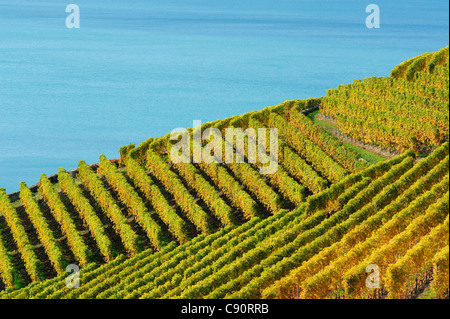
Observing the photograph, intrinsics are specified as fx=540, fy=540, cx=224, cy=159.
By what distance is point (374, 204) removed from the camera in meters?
34.8

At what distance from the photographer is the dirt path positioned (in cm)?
4684

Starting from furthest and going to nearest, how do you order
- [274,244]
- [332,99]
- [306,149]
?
1. [332,99]
2. [306,149]
3. [274,244]

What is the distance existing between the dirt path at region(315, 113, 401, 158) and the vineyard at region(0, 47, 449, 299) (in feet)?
1.57

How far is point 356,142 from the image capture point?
50.3 meters

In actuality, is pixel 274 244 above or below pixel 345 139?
below

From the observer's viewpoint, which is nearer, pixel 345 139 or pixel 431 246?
pixel 431 246

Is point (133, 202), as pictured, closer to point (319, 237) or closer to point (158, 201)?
point (158, 201)

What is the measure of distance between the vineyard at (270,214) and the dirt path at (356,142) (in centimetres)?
48

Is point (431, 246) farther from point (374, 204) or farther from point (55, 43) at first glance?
point (55, 43)

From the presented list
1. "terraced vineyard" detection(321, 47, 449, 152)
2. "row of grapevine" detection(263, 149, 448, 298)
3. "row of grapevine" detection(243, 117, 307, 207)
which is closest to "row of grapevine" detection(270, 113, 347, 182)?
"row of grapevine" detection(243, 117, 307, 207)

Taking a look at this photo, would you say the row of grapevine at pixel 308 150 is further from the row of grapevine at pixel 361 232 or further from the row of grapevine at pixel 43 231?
the row of grapevine at pixel 43 231

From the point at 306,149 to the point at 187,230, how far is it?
13.7 meters

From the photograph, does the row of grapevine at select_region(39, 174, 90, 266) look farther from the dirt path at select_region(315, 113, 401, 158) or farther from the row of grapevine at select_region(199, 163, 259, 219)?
the dirt path at select_region(315, 113, 401, 158)

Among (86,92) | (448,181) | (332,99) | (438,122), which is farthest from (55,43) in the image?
(448,181)
